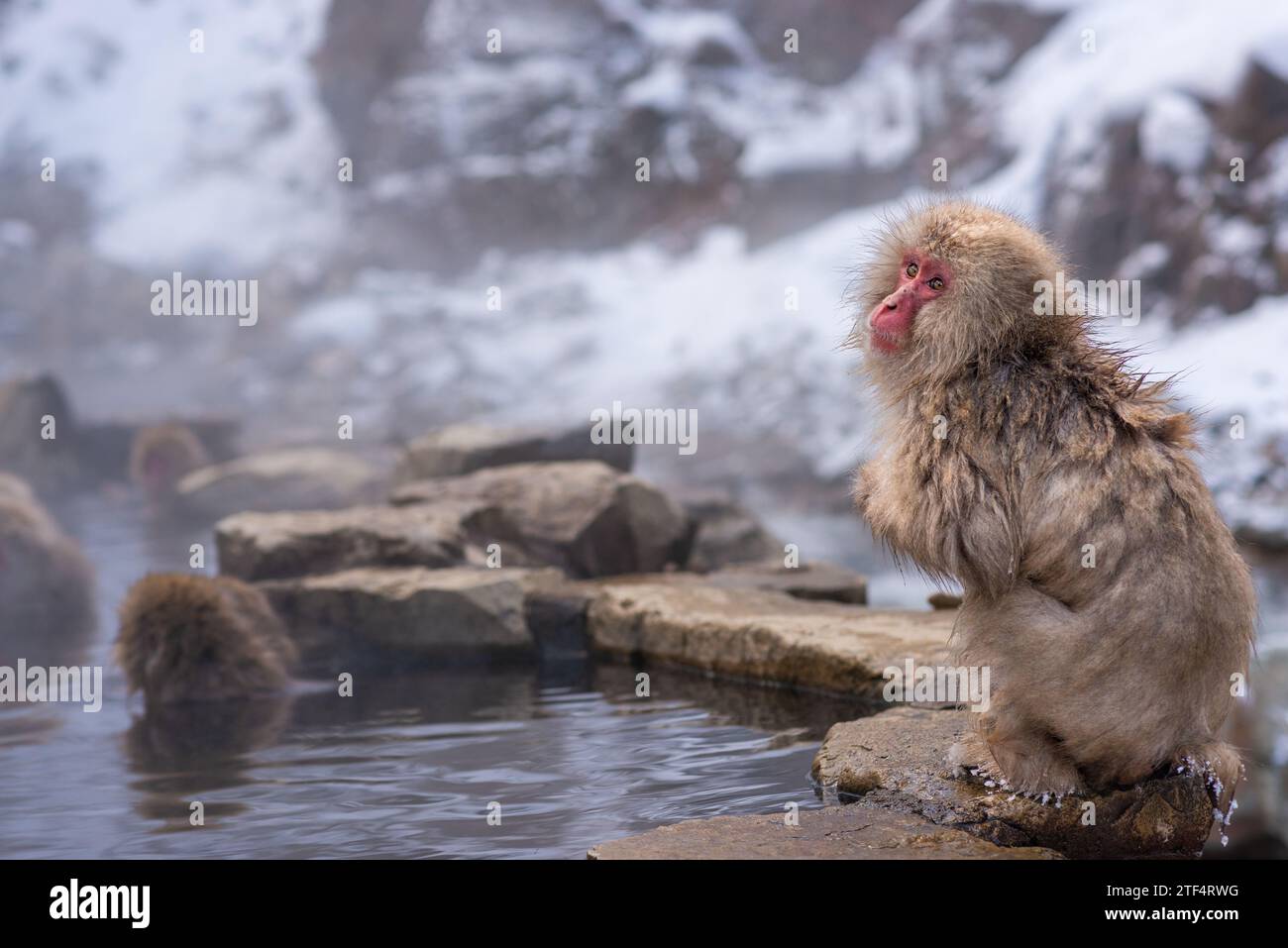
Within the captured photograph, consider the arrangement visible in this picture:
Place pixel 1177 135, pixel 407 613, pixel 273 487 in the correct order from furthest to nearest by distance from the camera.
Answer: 1. pixel 1177 135
2. pixel 273 487
3. pixel 407 613

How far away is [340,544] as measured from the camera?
15.6 feet

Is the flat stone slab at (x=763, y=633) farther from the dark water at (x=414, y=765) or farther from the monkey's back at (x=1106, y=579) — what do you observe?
the monkey's back at (x=1106, y=579)

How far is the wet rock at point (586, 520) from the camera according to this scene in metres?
5.21

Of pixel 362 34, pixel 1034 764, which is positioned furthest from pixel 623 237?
pixel 1034 764

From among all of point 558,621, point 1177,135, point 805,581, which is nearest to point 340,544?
point 558,621

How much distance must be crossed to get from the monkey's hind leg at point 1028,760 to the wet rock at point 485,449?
3.85 meters

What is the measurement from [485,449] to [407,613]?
174 centimetres

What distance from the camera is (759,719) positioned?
3.41 metres

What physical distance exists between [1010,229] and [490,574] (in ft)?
8.18

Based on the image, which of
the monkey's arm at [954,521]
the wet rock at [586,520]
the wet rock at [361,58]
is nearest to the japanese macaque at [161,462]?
the wet rock at [586,520]

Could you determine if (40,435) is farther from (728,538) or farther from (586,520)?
(586,520)

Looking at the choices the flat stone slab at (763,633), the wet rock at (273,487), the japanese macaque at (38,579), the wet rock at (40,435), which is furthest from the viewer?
the wet rock at (40,435)

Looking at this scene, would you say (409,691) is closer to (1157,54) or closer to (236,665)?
(236,665)

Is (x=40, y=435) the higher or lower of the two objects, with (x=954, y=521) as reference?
higher
